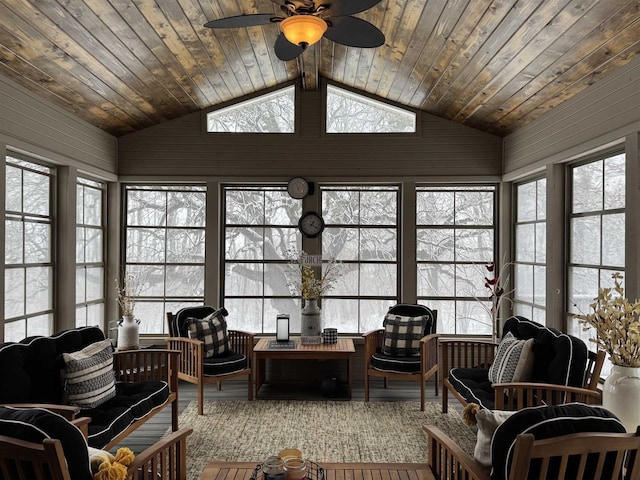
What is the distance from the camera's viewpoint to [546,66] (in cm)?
384

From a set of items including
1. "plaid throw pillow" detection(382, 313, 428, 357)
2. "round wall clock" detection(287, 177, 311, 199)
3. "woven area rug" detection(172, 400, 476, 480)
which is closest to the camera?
"woven area rug" detection(172, 400, 476, 480)

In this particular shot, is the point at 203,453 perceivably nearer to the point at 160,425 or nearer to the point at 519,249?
the point at 160,425

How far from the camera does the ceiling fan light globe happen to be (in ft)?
8.48

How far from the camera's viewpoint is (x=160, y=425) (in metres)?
4.35

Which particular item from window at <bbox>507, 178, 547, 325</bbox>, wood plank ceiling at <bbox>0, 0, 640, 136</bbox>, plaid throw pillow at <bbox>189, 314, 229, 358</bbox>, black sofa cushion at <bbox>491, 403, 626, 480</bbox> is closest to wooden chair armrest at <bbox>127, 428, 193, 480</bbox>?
black sofa cushion at <bbox>491, 403, 626, 480</bbox>

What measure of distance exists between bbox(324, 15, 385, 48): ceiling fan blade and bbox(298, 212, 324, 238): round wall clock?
306 centimetres

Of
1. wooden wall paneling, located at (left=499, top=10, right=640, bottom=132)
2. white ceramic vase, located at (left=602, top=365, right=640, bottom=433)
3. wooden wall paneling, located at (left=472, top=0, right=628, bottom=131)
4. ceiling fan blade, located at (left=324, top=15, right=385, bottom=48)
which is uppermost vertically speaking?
wooden wall paneling, located at (left=472, top=0, right=628, bottom=131)

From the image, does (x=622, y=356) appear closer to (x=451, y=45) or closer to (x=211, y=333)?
(x=451, y=45)

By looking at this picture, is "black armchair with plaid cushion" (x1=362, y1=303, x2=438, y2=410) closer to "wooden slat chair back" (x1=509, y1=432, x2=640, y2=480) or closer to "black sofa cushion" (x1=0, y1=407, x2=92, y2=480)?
"wooden slat chair back" (x1=509, y1=432, x2=640, y2=480)

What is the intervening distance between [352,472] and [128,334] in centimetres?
341

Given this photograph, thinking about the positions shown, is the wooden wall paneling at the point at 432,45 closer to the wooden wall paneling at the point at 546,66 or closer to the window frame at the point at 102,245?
the wooden wall paneling at the point at 546,66

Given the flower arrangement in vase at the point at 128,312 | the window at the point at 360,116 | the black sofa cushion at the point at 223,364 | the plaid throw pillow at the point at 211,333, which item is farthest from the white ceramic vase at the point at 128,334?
the window at the point at 360,116

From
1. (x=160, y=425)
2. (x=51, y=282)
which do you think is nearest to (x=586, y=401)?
(x=160, y=425)

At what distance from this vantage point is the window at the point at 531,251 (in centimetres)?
505
